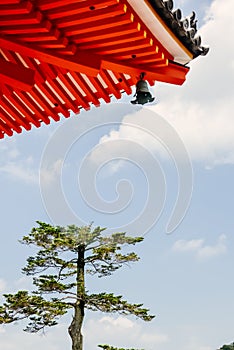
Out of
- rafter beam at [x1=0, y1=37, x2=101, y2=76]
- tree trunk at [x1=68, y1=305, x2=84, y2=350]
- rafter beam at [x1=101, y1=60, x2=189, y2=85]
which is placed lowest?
rafter beam at [x1=0, y1=37, x2=101, y2=76]

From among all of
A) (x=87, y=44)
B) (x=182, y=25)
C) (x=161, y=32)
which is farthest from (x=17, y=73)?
(x=182, y=25)

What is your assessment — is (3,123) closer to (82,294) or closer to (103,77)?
(103,77)

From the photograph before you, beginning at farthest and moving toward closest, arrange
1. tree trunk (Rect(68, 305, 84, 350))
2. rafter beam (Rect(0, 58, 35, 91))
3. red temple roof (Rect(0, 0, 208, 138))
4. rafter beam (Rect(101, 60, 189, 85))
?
tree trunk (Rect(68, 305, 84, 350))
rafter beam (Rect(101, 60, 189, 85))
rafter beam (Rect(0, 58, 35, 91))
red temple roof (Rect(0, 0, 208, 138))

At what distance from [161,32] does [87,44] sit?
17.9 inches

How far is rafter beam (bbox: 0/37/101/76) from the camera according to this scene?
3018 mm

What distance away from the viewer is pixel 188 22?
3.26m

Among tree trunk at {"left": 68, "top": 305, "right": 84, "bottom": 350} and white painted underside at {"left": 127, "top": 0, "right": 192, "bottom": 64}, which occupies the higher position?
tree trunk at {"left": 68, "top": 305, "right": 84, "bottom": 350}

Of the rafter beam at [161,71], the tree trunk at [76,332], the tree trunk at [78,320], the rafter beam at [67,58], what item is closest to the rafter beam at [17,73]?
the rafter beam at [67,58]

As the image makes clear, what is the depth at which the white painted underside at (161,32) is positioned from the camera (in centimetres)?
282

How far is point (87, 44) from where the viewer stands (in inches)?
120

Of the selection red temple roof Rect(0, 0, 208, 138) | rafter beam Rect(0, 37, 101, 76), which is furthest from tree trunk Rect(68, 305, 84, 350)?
rafter beam Rect(0, 37, 101, 76)

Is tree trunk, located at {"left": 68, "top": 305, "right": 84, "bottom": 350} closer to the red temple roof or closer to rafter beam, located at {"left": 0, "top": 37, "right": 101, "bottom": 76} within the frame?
the red temple roof

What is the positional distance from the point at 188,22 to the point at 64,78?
1.03m

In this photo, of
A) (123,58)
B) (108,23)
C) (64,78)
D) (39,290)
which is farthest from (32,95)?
(39,290)
